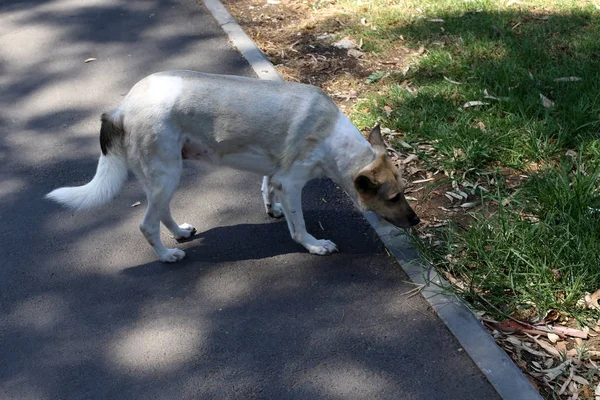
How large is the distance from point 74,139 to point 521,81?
14.4ft

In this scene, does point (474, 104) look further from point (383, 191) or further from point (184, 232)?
point (184, 232)

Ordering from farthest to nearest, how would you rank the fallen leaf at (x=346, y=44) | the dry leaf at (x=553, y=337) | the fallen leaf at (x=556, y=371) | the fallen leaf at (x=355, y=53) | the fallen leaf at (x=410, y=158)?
1. the fallen leaf at (x=346, y=44)
2. the fallen leaf at (x=355, y=53)
3. the fallen leaf at (x=410, y=158)
4. the dry leaf at (x=553, y=337)
5. the fallen leaf at (x=556, y=371)

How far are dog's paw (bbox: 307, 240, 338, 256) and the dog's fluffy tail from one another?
1.49m

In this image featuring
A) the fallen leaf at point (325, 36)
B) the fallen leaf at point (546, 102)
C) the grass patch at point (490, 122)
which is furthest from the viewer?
the fallen leaf at point (325, 36)

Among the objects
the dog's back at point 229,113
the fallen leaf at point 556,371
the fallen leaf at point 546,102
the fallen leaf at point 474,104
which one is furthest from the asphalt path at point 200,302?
the fallen leaf at point 546,102

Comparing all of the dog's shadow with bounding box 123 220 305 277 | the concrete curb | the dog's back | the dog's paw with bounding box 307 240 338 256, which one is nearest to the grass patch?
the concrete curb

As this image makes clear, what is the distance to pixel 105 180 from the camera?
4957 mm

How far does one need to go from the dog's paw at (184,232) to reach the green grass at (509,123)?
1.80 metres

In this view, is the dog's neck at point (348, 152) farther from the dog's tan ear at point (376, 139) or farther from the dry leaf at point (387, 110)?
the dry leaf at point (387, 110)

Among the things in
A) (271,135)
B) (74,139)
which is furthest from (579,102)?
(74,139)

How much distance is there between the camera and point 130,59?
830 cm

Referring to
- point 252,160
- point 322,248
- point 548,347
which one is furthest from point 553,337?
point 252,160

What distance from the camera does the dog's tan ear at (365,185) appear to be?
4793 mm

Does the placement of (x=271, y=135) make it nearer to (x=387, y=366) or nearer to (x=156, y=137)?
(x=156, y=137)
